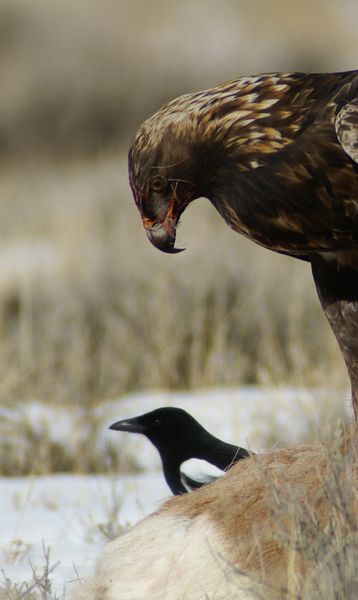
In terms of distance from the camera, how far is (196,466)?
4.57 meters

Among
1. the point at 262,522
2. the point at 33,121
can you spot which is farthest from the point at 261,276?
the point at 33,121

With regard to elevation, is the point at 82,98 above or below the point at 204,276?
above

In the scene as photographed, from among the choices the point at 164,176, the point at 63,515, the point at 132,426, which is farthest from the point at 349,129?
the point at 63,515

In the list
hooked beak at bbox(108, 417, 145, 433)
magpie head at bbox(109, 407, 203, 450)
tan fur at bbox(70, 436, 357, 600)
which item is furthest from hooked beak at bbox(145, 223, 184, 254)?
hooked beak at bbox(108, 417, 145, 433)

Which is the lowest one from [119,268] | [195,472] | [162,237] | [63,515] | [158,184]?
[63,515]

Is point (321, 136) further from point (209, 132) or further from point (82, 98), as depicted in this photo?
point (82, 98)

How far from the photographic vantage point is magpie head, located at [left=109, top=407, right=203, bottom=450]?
15.6 feet

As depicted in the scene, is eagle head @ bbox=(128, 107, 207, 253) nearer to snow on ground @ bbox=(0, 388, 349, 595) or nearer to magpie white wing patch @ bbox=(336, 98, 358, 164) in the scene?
magpie white wing patch @ bbox=(336, 98, 358, 164)

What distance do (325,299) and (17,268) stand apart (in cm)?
844

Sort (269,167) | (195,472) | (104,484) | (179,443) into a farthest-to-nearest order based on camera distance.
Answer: (104,484), (179,443), (195,472), (269,167)

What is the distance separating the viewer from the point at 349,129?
3287 mm

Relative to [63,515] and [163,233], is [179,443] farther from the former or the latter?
[163,233]

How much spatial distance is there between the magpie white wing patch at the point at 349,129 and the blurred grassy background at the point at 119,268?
3241 mm

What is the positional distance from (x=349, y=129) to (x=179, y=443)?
5.96ft
